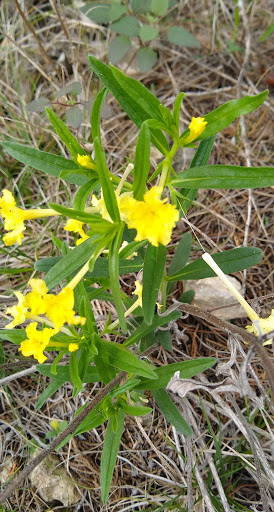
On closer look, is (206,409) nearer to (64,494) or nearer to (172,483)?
(172,483)

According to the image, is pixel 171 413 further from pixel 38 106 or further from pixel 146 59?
pixel 146 59

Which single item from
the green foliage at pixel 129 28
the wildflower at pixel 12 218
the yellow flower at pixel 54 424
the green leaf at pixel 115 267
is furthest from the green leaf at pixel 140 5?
the yellow flower at pixel 54 424

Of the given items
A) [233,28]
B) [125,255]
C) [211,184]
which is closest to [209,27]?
[233,28]

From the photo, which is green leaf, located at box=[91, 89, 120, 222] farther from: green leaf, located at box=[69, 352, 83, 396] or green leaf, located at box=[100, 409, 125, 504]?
green leaf, located at box=[100, 409, 125, 504]

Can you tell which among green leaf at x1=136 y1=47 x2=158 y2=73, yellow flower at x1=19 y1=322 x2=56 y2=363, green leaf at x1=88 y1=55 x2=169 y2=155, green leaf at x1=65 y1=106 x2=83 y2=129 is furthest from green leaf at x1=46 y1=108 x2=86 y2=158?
green leaf at x1=136 y1=47 x2=158 y2=73

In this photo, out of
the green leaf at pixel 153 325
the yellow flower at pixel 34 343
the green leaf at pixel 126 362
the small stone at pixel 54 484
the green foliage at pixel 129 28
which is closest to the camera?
the yellow flower at pixel 34 343

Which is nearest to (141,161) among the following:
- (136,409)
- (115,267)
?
(115,267)

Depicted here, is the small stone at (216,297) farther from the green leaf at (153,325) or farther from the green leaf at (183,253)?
the green leaf at (153,325)
